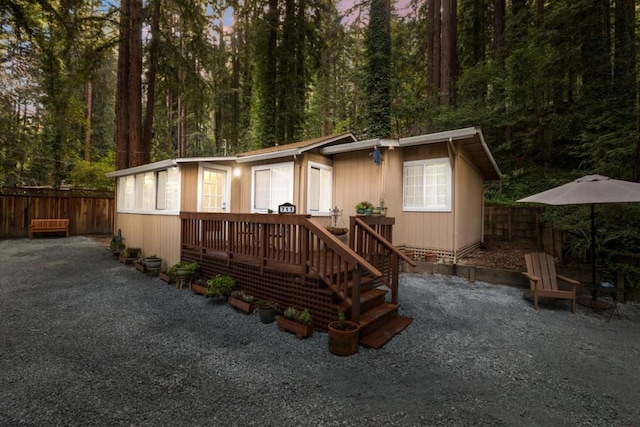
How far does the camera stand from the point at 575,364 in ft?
10.7

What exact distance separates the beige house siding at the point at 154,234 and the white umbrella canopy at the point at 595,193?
8180 millimetres

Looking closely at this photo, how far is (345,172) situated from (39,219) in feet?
46.0

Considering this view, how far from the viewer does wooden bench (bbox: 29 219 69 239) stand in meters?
12.2

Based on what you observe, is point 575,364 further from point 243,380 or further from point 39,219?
point 39,219

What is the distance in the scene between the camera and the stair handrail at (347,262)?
143 inches

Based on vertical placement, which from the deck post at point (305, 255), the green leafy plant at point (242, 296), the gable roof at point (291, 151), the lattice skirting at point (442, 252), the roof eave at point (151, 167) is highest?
the gable roof at point (291, 151)

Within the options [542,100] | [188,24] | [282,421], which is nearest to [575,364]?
[282,421]

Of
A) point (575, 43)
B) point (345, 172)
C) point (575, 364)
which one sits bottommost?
point (575, 364)

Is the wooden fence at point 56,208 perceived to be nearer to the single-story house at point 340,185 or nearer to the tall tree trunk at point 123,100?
the tall tree trunk at point 123,100

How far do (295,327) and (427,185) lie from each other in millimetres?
5332

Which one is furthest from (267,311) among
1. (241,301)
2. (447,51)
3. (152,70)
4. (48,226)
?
(447,51)

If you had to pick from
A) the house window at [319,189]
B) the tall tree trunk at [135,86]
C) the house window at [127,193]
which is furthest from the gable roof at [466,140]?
the tall tree trunk at [135,86]

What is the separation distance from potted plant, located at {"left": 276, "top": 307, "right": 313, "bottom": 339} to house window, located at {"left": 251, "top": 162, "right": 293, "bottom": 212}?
12.4ft

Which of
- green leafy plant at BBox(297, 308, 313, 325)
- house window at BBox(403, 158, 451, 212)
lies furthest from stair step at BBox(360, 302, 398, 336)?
house window at BBox(403, 158, 451, 212)
